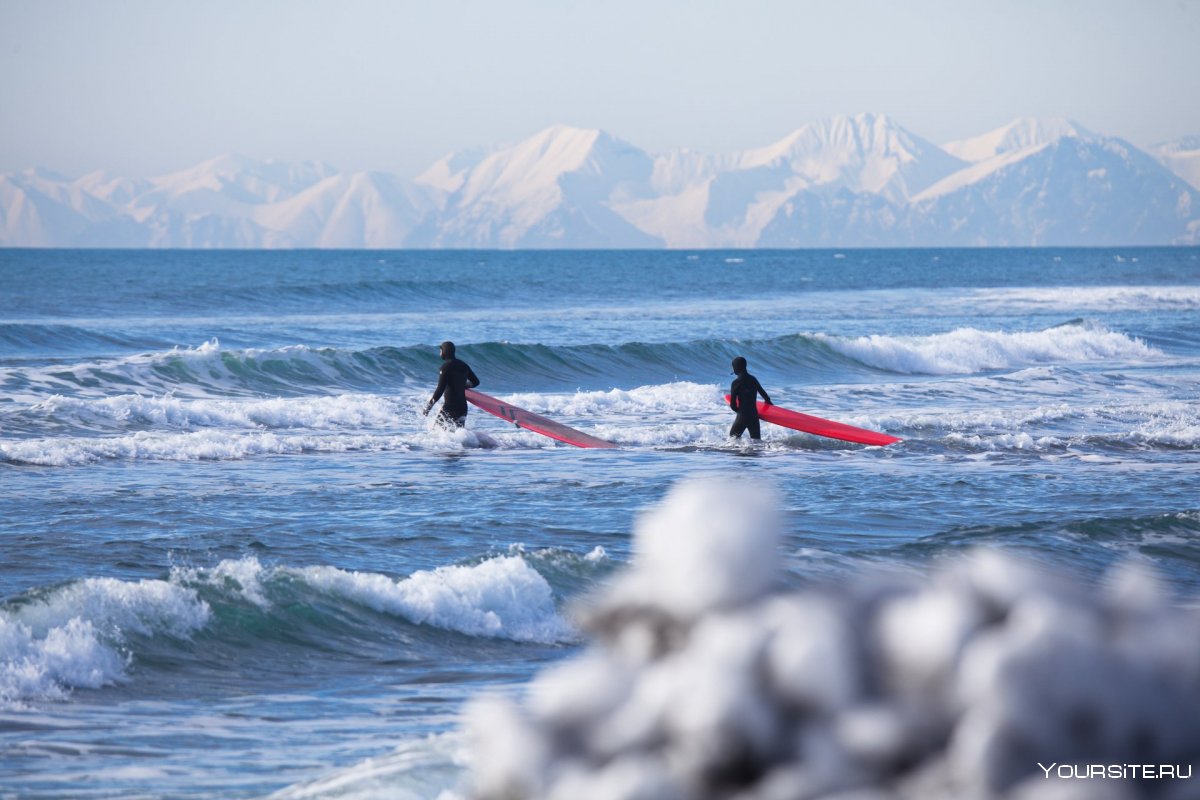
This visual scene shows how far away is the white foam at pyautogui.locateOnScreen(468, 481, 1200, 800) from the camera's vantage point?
207 cm

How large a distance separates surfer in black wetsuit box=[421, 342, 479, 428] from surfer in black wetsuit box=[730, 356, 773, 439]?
353 cm

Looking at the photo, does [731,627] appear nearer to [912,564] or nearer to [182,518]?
[912,564]

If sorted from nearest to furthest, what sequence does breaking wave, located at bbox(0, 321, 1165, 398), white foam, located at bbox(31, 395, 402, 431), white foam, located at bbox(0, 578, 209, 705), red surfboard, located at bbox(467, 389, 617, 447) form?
1. white foam, located at bbox(0, 578, 209, 705)
2. red surfboard, located at bbox(467, 389, 617, 447)
3. white foam, located at bbox(31, 395, 402, 431)
4. breaking wave, located at bbox(0, 321, 1165, 398)

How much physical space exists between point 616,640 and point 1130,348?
3689 centimetres

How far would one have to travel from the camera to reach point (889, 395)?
25578 mm

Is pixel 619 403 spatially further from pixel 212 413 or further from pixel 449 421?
pixel 212 413

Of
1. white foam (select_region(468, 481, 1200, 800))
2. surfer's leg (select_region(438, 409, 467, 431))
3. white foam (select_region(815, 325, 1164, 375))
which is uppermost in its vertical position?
white foam (select_region(468, 481, 1200, 800))

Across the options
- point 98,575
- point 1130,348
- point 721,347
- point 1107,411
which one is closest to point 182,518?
point 98,575

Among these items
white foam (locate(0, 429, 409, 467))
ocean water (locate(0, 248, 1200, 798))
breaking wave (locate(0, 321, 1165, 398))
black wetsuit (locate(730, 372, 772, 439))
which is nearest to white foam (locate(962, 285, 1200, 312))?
breaking wave (locate(0, 321, 1165, 398))

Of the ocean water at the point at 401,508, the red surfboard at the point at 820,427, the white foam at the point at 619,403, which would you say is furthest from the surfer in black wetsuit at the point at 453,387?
the white foam at the point at 619,403

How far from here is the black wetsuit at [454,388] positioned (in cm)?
1744

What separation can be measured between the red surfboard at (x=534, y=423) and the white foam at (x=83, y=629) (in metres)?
9.83

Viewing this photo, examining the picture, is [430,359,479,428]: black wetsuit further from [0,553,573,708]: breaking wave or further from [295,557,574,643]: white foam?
[295,557,574,643]: white foam

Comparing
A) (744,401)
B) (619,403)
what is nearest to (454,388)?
(744,401)
